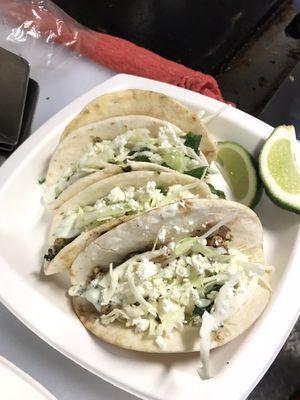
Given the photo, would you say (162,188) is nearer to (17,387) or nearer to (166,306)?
(166,306)

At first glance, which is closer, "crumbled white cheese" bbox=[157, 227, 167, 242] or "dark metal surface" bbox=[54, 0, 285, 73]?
"crumbled white cheese" bbox=[157, 227, 167, 242]

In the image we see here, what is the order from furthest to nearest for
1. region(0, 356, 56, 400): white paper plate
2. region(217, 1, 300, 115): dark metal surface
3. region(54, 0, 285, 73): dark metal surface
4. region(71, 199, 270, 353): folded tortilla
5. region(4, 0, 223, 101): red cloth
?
1. region(217, 1, 300, 115): dark metal surface
2. region(54, 0, 285, 73): dark metal surface
3. region(4, 0, 223, 101): red cloth
4. region(71, 199, 270, 353): folded tortilla
5. region(0, 356, 56, 400): white paper plate

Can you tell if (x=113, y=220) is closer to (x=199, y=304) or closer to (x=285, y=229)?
(x=199, y=304)

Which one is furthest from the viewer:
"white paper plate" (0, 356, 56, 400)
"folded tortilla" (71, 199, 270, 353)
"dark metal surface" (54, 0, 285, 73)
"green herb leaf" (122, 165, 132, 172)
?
"dark metal surface" (54, 0, 285, 73)

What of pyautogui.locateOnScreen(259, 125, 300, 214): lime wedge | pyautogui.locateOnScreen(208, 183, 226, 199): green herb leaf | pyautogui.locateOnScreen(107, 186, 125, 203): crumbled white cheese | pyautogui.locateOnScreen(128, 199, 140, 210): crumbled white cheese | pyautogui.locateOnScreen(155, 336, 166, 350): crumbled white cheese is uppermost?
pyautogui.locateOnScreen(259, 125, 300, 214): lime wedge

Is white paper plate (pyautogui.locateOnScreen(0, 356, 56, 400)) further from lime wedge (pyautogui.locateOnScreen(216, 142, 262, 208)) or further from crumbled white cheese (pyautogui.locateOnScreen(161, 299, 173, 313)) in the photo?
lime wedge (pyautogui.locateOnScreen(216, 142, 262, 208))

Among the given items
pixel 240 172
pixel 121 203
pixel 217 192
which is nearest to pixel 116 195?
pixel 121 203

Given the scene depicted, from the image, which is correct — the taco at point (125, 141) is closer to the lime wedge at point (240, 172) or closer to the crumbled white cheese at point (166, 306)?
the lime wedge at point (240, 172)

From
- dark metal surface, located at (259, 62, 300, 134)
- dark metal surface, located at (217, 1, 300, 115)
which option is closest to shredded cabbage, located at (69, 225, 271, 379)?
dark metal surface, located at (259, 62, 300, 134)
